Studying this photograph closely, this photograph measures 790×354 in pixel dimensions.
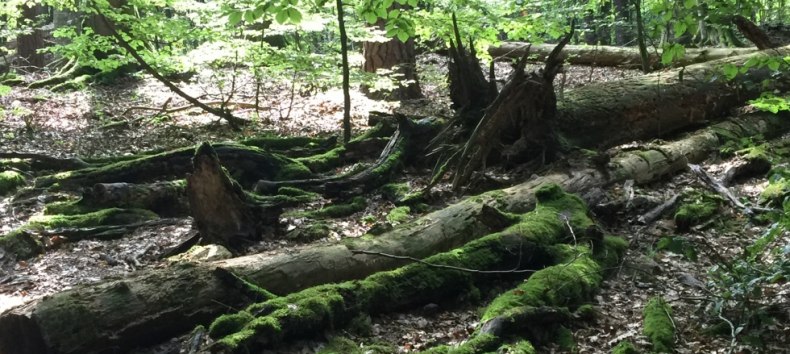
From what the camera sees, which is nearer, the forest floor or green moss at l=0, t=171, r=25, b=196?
the forest floor

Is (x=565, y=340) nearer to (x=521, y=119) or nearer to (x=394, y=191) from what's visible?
(x=394, y=191)

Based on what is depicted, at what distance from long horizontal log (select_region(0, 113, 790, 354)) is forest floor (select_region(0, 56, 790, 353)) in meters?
0.29

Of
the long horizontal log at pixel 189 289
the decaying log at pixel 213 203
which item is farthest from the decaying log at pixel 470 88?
the decaying log at pixel 213 203

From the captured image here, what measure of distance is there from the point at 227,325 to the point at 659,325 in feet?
10.9

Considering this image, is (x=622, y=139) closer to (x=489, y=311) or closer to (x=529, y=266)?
(x=529, y=266)

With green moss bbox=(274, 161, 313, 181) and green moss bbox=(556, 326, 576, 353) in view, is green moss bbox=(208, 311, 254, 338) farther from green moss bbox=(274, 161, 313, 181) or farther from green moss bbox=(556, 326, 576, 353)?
green moss bbox=(274, 161, 313, 181)

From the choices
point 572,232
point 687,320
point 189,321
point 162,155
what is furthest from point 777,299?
point 162,155

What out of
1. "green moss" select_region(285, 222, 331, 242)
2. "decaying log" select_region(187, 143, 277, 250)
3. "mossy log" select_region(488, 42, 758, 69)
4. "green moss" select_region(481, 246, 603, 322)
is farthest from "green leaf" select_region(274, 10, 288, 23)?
"mossy log" select_region(488, 42, 758, 69)

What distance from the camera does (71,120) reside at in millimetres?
13305

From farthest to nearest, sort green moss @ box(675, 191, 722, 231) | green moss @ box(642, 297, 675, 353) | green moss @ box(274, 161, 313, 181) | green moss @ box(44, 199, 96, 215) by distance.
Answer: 1. green moss @ box(274, 161, 313, 181)
2. green moss @ box(44, 199, 96, 215)
3. green moss @ box(675, 191, 722, 231)
4. green moss @ box(642, 297, 675, 353)

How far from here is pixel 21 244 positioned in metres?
6.68

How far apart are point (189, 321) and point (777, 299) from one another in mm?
4858

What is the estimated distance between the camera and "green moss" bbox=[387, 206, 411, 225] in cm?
Answer: 736

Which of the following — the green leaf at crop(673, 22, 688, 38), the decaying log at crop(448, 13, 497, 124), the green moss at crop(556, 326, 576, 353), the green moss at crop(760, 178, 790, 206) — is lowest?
the green moss at crop(556, 326, 576, 353)
